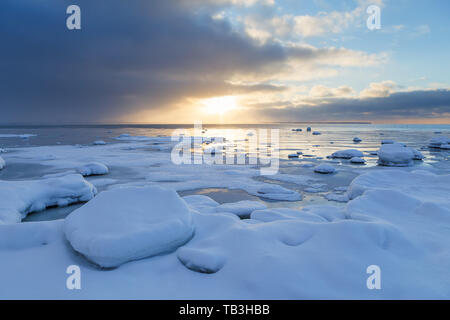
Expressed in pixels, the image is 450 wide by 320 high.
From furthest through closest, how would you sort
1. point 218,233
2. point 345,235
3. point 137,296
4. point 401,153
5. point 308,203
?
point 401,153 → point 308,203 → point 218,233 → point 345,235 → point 137,296

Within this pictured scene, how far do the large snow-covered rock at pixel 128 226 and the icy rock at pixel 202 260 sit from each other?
0.32 meters

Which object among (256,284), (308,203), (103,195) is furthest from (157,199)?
(308,203)

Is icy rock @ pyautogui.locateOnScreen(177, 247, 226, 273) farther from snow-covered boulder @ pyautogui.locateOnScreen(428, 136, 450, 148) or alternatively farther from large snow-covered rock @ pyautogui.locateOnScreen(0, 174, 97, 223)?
snow-covered boulder @ pyautogui.locateOnScreen(428, 136, 450, 148)

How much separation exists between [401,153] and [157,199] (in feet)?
46.9

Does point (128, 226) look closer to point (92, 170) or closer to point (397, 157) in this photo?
point (92, 170)

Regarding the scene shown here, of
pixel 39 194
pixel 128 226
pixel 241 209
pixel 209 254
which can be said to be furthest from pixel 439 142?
pixel 39 194

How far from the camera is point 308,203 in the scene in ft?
21.8

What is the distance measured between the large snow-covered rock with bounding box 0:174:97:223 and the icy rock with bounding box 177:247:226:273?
4271 millimetres

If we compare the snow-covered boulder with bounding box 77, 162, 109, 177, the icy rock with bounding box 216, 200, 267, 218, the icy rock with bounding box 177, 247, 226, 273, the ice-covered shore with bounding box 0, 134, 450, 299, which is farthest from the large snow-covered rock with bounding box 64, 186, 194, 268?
the snow-covered boulder with bounding box 77, 162, 109, 177

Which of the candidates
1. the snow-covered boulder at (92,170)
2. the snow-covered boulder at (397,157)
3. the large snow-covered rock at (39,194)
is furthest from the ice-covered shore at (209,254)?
the snow-covered boulder at (397,157)

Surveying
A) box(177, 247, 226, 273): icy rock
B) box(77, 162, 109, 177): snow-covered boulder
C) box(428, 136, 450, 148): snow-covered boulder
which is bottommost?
box(177, 247, 226, 273): icy rock

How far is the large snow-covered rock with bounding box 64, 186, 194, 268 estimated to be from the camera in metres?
2.73
